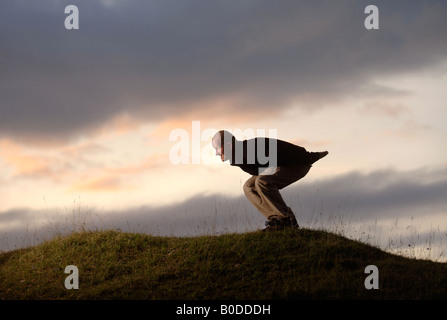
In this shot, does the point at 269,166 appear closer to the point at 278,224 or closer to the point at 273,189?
the point at 273,189

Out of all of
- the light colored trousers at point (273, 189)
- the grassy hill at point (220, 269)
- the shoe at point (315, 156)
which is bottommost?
the grassy hill at point (220, 269)

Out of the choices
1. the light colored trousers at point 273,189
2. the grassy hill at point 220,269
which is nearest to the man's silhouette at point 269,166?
the light colored trousers at point 273,189

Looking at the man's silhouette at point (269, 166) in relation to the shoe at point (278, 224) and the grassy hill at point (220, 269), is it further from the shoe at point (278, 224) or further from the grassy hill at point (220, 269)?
the grassy hill at point (220, 269)

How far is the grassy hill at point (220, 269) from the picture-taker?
982 cm

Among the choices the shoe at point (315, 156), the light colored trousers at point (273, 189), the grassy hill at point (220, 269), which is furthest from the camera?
the shoe at point (315, 156)

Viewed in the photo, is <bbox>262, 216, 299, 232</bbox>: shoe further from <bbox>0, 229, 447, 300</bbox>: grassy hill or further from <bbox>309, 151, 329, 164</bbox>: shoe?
<bbox>309, 151, 329, 164</bbox>: shoe

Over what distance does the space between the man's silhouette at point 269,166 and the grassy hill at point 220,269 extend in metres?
0.62

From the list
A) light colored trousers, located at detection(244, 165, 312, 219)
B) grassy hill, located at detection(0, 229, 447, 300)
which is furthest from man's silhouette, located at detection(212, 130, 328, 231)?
grassy hill, located at detection(0, 229, 447, 300)

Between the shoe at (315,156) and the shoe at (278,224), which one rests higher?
the shoe at (315,156)

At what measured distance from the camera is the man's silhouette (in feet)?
40.1

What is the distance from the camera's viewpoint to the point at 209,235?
13.5m

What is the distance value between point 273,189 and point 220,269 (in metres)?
2.71
